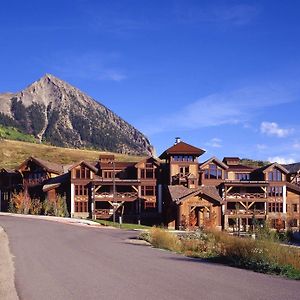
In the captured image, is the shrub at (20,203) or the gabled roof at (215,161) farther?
the gabled roof at (215,161)

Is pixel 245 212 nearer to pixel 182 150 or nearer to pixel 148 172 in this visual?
pixel 182 150

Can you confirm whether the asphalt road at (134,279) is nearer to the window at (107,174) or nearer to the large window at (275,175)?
the window at (107,174)

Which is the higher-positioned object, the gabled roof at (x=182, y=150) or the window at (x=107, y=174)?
the gabled roof at (x=182, y=150)

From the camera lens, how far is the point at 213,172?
66.9 meters

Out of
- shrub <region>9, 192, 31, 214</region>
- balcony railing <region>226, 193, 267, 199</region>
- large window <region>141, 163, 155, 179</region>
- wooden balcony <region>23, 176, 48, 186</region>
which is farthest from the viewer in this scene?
wooden balcony <region>23, 176, 48, 186</region>

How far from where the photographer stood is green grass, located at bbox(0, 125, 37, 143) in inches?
6460

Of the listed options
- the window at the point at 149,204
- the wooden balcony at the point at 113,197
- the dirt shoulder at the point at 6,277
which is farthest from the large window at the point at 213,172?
the dirt shoulder at the point at 6,277

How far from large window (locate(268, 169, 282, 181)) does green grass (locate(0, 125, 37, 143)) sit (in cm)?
10969

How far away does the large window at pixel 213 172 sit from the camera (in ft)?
219

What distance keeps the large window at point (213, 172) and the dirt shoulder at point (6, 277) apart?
4519 centimetres

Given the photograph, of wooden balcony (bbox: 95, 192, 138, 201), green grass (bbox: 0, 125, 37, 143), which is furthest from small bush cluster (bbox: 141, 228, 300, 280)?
green grass (bbox: 0, 125, 37, 143)

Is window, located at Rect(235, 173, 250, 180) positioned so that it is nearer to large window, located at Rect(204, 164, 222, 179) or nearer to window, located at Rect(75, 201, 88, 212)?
large window, located at Rect(204, 164, 222, 179)

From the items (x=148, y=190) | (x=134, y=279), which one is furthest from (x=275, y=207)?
(x=134, y=279)

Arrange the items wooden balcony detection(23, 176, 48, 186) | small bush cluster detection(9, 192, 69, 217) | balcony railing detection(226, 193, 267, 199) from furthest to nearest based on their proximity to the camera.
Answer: wooden balcony detection(23, 176, 48, 186), balcony railing detection(226, 193, 267, 199), small bush cluster detection(9, 192, 69, 217)
